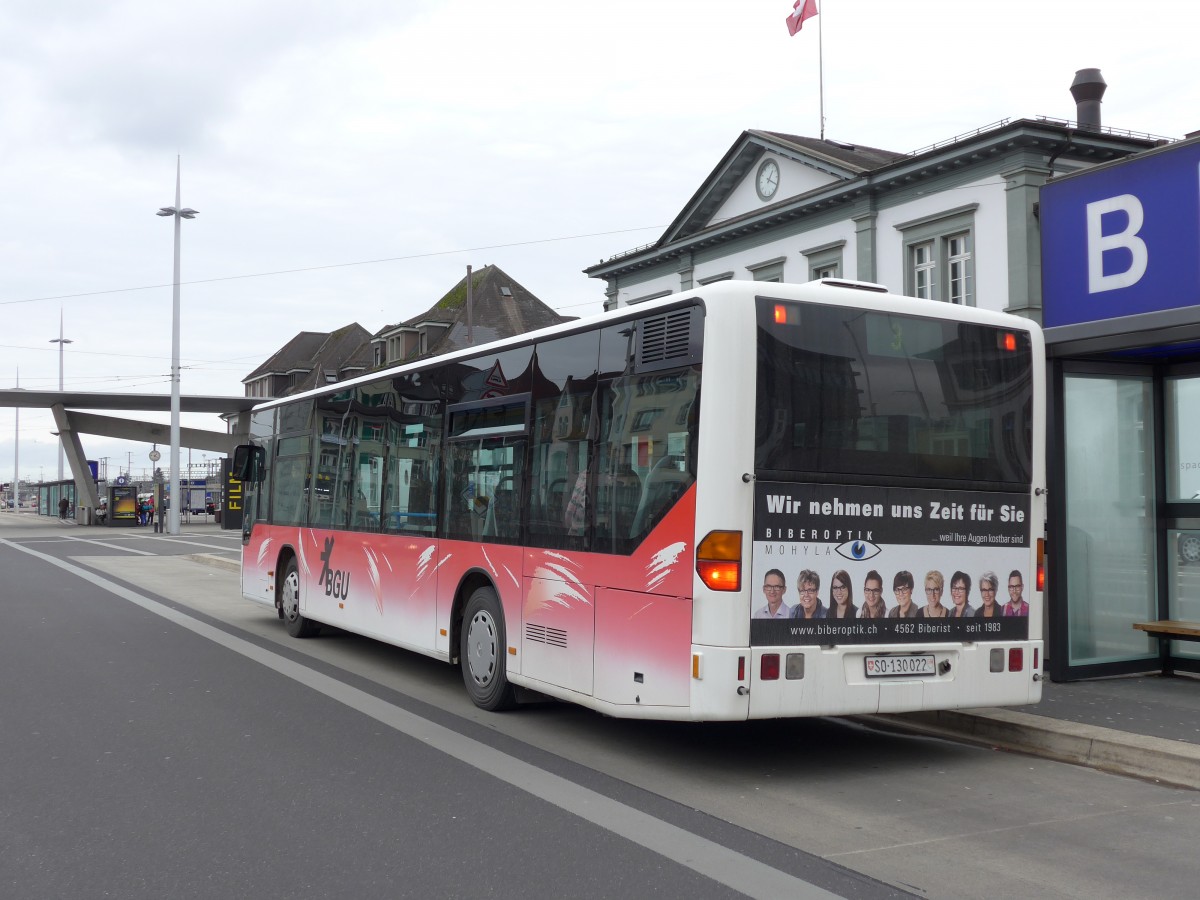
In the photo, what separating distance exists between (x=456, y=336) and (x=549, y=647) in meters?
56.9

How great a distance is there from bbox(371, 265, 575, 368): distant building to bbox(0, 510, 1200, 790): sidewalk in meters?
53.5

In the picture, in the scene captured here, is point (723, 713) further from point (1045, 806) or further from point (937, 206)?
point (937, 206)

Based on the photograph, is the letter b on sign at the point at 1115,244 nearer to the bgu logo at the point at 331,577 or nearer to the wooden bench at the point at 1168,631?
the wooden bench at the point at 1168,631

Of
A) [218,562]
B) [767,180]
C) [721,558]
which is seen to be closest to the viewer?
[721,558]

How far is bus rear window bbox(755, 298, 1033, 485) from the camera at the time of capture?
6.85 m

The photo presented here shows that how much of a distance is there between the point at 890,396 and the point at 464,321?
59146mm

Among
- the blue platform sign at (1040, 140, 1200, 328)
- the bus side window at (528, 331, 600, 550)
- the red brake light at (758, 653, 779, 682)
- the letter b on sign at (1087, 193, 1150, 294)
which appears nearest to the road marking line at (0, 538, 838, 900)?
the red brake light at (758, 653, 779, 682)

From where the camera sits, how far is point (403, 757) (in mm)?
7371

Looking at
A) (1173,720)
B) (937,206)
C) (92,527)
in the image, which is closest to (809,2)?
(937,206)

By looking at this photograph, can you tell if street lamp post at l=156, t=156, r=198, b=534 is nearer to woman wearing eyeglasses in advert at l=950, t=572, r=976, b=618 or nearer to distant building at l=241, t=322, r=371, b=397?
distant building at l=241, t=322, r=371, b=397

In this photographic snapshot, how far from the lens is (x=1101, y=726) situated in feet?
25.7

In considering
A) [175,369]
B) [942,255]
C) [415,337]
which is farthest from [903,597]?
[415,337]

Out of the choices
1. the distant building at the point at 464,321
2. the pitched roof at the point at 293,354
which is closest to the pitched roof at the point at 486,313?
the distant building at the point at 464,321

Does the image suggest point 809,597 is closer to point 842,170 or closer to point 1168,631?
point 1168,631
